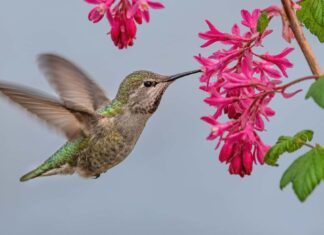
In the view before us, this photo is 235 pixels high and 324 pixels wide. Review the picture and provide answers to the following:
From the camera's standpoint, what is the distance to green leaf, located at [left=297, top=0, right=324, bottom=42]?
6.53 ft

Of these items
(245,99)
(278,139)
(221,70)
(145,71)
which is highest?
(145,71)

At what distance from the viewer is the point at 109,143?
2.98m

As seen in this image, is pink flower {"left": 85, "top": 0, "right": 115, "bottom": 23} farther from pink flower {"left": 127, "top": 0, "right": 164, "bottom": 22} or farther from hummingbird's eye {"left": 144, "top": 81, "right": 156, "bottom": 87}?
hummingbird's eye {"left": 144, "top": 81, "right": 156, "bottom": 87}

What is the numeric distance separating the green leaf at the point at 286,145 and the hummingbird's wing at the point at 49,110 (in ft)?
4.01

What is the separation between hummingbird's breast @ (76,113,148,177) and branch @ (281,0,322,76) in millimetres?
1195

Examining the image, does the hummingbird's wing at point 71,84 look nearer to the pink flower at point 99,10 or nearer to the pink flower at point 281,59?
the pink flower at point 99,10

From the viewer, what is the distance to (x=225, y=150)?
1979 mm

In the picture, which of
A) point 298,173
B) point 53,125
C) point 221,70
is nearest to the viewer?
point 298,173

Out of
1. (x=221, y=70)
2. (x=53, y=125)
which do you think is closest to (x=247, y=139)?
(x=221, y=70)

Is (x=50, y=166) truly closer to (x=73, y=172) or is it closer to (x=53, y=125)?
(x=73, y=172)

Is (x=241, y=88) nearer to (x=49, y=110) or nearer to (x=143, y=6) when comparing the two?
(x=143, y=6)

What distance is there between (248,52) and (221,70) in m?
0.12

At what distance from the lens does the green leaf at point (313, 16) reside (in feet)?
6.53

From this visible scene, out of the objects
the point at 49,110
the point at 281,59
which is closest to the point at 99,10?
the point at 281,59
